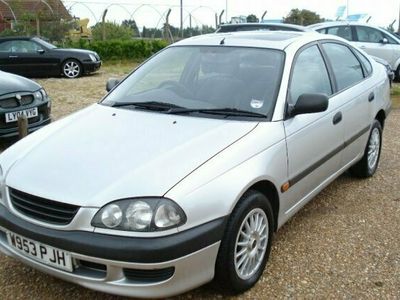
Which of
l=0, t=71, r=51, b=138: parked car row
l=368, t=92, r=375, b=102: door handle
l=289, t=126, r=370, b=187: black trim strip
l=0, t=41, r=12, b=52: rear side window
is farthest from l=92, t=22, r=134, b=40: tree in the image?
l=289, t=126, r=370, b=187: black trim strip

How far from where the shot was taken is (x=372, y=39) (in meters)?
12.4

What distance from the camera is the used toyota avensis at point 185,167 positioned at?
241cm

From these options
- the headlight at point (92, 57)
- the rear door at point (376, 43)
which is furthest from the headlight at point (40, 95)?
the rear door at point (376, 43)

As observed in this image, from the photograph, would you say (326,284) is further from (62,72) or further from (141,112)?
(62,72)

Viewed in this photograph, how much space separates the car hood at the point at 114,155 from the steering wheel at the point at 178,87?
1.03 ft

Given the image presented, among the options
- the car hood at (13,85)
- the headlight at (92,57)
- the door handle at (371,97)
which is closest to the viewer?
the door handle at (371,97)

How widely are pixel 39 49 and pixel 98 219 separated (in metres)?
12.2

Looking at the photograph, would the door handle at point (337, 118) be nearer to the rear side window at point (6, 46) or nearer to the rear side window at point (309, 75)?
the rear side window at point (309, 75)

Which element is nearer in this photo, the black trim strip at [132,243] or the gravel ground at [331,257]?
the black trim strip at [132,243]

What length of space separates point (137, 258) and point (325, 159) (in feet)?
6.30

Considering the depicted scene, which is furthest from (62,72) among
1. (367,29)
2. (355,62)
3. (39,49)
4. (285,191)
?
(285,191)

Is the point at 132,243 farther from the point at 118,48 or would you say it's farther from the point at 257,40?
the point at 118,48

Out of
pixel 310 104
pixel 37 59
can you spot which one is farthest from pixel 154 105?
pixel 37 59

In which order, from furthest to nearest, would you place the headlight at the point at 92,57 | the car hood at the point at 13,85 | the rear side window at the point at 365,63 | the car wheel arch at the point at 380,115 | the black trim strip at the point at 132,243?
1. the headlight at the point at 92,57
2. the car hood at the point at 13,85
3. the car wheel arch at the point at 380,115
4. the rear side window at the point at 365,63
5. the black trim strip at the point at 132,243
